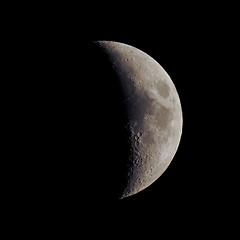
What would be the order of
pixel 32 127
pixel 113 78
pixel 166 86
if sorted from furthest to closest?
pixel 166 86 → pixel 113 78 → pixel 32 127

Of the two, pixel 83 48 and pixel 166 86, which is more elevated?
pixel 83 48

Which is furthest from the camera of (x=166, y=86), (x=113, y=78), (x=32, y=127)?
(x=166, y=86)

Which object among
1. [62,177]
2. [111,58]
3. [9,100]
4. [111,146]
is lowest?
[62,177]

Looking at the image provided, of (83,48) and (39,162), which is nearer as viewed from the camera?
(39,162)

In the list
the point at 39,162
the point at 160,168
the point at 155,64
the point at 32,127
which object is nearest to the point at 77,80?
the point at 32,127

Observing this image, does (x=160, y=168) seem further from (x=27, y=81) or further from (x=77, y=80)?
(x=27, y=81)

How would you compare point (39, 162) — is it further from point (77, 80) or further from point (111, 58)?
point (111, 58)
